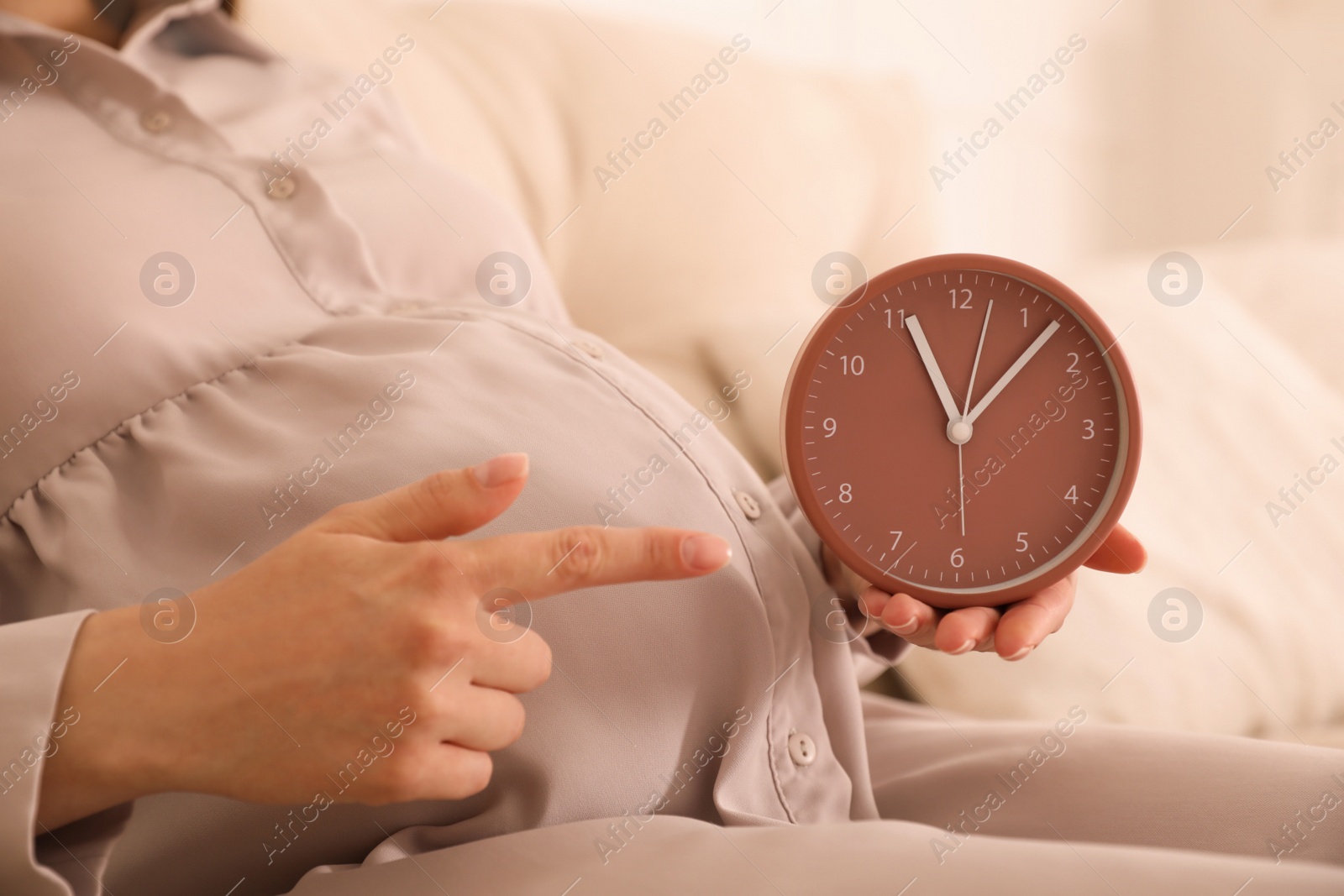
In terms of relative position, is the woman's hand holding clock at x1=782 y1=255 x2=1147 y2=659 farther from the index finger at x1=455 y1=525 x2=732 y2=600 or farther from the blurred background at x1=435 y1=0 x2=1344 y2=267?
the blurred background at x1=435 y1=0 x2=1344 y2=267

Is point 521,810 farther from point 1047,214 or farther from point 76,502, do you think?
point 1047,214

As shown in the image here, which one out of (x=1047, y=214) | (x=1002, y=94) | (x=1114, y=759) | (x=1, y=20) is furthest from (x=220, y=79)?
(x=1047, y=214)

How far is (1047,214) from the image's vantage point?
2.05 metres

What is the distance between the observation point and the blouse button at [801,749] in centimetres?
70

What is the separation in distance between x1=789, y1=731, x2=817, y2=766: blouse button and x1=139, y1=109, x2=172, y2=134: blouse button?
74cm

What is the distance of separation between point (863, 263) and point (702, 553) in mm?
1037

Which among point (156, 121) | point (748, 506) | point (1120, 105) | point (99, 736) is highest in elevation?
point (1120, 105)

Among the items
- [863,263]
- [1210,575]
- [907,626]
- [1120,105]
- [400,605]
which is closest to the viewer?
[400,605]

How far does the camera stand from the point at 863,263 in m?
1.44

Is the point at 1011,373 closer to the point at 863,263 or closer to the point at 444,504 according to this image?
the point at 444,504

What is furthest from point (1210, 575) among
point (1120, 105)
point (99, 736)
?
point (1120, 105)

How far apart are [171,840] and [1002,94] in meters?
1.93

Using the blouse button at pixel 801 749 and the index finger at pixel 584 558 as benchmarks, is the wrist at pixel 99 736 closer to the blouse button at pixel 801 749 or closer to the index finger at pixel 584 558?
the index finger at pixel 584 558

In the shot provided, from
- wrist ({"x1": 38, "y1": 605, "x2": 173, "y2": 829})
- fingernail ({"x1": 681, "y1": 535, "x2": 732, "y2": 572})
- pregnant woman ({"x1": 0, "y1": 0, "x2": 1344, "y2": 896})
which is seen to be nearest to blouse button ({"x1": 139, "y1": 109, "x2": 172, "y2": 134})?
pregnant woman ({"x1": 0, "y1": 0, "x2": 1344, "y2": 896})
